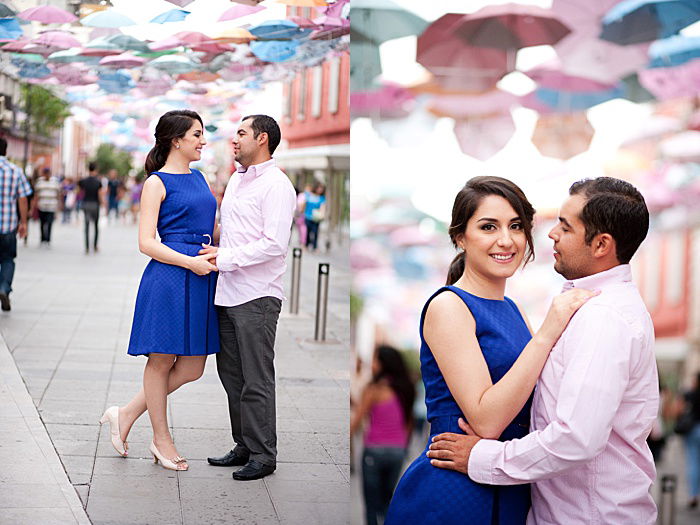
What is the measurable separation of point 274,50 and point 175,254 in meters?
7.99

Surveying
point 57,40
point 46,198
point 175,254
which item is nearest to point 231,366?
point 175,254

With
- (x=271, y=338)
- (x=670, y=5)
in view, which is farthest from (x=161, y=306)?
(x=670, y=5)

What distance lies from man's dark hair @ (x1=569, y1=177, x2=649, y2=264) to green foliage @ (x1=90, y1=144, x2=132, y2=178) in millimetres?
71410

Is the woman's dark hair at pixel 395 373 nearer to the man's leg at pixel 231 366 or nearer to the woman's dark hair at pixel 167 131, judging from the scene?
the man's leg at pixel 231 366

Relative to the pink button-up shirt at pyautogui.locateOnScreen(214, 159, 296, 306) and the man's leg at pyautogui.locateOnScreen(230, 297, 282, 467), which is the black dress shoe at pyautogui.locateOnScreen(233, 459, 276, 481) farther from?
the pink button-up shirt at pyautogui.locateOnScreen(214, 159, 296, 306)

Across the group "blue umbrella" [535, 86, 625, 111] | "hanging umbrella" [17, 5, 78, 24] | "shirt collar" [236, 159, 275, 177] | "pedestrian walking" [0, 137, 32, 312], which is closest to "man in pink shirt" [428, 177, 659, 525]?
"shirt collar" [236, 159, 275, 177]

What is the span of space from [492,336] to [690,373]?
175cm

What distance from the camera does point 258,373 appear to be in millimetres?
4855

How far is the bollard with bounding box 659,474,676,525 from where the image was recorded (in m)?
4.84

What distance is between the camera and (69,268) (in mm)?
16297

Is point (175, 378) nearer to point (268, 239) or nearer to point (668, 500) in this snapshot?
point (268, 239)

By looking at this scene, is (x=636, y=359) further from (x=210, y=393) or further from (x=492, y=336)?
(x=210, y=393)

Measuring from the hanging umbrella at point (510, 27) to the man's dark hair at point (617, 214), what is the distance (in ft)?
8.09

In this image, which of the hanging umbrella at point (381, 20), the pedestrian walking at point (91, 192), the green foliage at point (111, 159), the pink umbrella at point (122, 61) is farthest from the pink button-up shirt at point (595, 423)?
the green foliage at point (111, 159)
